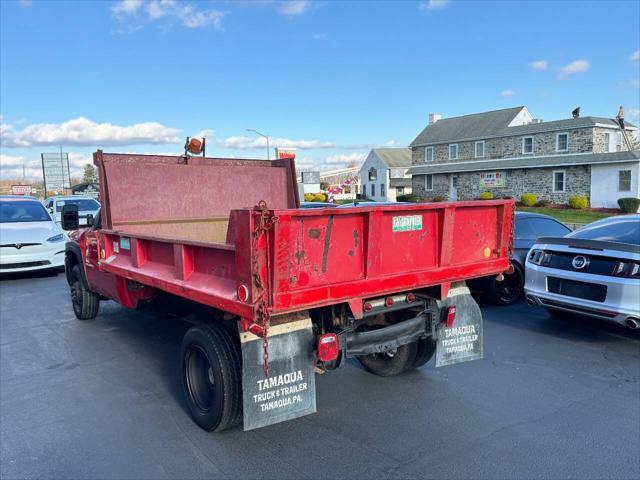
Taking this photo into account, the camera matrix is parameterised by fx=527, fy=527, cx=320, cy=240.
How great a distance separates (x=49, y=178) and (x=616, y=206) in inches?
1886

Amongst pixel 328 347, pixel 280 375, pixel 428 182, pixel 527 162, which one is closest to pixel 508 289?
pixel 328 347

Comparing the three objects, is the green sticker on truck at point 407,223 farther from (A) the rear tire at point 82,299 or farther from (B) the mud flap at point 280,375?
(A) the rear tire at point 82,299

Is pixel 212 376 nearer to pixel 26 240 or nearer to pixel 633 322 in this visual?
pixel 633 322

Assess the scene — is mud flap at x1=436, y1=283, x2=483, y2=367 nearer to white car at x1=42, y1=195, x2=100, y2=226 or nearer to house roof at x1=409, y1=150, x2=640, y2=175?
white car at x1=42, y1=195, x2=100, y2=226

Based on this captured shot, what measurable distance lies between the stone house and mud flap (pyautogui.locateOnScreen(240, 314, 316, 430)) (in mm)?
33912

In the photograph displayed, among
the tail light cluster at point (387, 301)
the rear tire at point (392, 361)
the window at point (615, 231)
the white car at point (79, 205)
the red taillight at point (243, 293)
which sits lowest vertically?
the rear tire at point (392, 361)

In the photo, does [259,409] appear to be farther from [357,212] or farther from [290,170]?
[290,170]

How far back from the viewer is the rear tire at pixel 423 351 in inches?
194

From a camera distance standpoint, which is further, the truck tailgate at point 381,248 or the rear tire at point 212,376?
the rear tire at point 212,376

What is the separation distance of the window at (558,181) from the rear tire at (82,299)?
Answer: 35469 millimetres

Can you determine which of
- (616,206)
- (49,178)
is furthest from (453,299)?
(49,178)

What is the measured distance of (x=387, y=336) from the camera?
4.13 m

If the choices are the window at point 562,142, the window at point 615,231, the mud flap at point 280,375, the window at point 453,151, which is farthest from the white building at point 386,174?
the mud flap at point 280,375

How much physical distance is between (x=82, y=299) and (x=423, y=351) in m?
4.83
